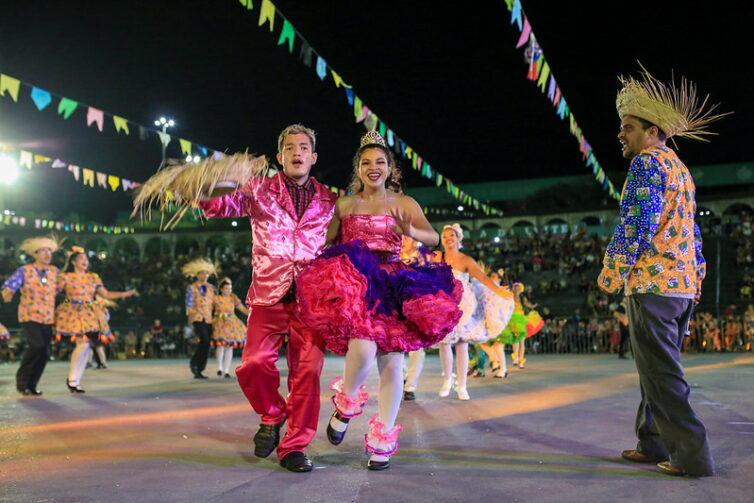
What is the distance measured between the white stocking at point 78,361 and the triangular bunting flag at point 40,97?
4.26m

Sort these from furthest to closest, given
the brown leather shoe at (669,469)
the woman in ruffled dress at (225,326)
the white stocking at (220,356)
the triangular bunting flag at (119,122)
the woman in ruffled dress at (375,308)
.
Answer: the triangular bunting flag at (119,122), the woman in ruffled dress at (225,326), the white stocking at (220,356), the woman in ruffled dress at (375,308), the brown leather shoe at (669,469)

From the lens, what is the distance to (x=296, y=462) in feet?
12.5

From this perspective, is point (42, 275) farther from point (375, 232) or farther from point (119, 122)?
point (375, 232)

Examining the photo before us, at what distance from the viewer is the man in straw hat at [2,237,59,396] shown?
28.9ft

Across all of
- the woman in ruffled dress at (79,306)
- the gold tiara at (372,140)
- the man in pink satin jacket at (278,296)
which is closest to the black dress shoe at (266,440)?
the man in pink satin jacket at (278,296)

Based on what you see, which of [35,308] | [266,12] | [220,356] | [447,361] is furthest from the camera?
[220,356]

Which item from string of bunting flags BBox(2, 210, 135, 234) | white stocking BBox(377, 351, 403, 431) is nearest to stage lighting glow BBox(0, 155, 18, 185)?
string of bunting flags BBox(2, 210, 135, 234)

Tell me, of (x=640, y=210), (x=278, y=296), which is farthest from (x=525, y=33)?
(x=278, y=296)

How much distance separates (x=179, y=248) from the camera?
144 feet

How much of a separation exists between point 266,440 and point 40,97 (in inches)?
370

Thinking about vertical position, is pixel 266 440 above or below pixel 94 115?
below

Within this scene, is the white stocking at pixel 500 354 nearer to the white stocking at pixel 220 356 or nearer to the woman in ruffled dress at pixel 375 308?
the white stocking at pixel 220 356

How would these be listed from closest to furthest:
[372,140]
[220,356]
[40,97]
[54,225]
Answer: [372,140] < [40,97] < [220,356] < [54,225]

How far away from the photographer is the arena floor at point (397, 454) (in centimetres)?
329
